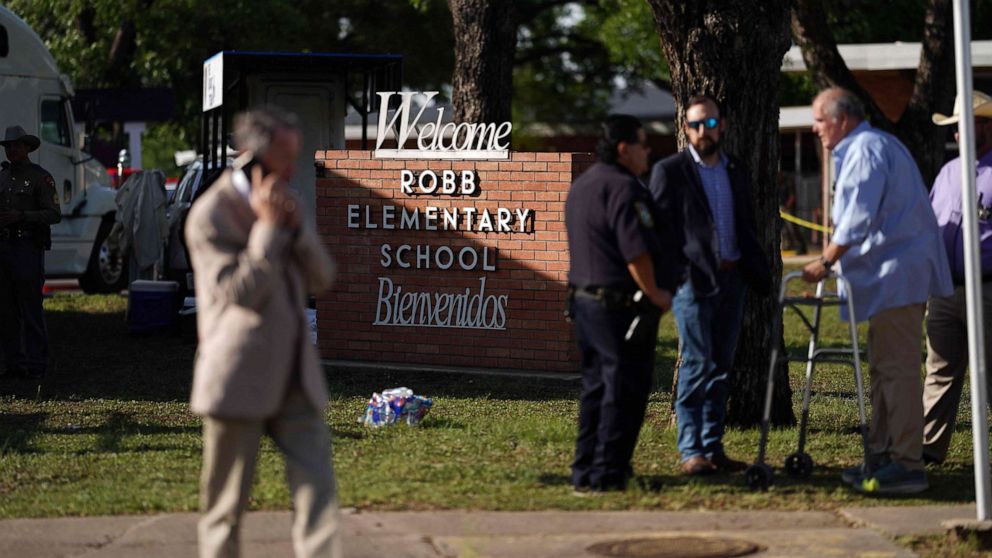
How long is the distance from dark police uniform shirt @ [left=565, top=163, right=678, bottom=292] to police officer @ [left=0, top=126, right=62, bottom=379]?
6417 mm

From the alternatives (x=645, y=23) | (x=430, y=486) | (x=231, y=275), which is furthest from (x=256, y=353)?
(x=645, y=23)

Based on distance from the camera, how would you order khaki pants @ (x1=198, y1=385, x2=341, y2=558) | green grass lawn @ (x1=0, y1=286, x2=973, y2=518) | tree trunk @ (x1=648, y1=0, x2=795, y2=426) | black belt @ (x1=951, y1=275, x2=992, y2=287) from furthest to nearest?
tree trunk @ (x1=648, y1=0, x2=795, y2=426)
black belt @ (x1=951, y1=275, x2=992, y2=287)
green grass lawn @ (x1=0, y1=286, x2=973, y2=518)
khaki pants @ (x1=198, y1=385, x2=341, y2=558)

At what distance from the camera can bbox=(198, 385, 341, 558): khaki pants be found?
5.37m

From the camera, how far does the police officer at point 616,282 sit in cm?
736

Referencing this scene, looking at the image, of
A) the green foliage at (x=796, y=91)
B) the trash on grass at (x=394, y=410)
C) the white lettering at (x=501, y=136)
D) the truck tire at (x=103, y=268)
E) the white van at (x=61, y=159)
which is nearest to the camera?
the trash on grass at (x=394, y=410)

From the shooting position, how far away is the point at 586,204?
24.5 ft

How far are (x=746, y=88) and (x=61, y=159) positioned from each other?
12.5m

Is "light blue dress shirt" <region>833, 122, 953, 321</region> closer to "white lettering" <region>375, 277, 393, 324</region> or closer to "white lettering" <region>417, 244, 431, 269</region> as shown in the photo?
"white lettering" <region>417, 244, 431, 269</region>

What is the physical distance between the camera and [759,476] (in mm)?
7805

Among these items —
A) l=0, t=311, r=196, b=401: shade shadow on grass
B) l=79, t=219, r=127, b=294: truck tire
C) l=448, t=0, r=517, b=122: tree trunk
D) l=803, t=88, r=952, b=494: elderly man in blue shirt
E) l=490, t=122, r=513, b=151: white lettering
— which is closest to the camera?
l=803, t=88, r=952, b=494: elderly man in blue shirt

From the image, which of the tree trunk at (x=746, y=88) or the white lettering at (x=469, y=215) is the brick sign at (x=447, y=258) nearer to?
the white lettering at (x=469, y=215)

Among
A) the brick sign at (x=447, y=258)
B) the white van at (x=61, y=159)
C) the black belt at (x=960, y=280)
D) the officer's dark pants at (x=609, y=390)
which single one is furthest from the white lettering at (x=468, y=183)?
the white van at (x=61, y=159)

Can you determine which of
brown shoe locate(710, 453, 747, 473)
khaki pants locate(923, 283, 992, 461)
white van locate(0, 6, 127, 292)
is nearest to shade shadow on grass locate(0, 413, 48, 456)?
brown shoe locate(710, 453, 747, 473)

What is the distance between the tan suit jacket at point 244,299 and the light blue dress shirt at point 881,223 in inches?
124
